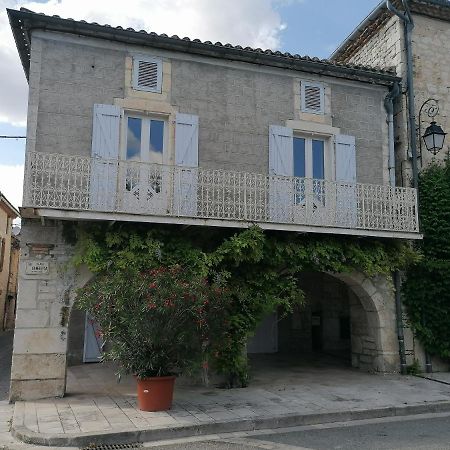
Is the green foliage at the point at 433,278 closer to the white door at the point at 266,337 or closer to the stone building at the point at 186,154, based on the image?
the stone building at the point at 186,154

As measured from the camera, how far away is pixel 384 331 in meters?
10.4

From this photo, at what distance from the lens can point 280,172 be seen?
998 cm

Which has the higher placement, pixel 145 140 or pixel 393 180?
pixel 145 140

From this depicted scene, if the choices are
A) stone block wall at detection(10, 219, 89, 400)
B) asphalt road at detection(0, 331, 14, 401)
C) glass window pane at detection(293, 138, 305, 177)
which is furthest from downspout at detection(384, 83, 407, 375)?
asphalt road at detection(0, 331, 14, 401)

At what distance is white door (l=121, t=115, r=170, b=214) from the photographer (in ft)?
28.4

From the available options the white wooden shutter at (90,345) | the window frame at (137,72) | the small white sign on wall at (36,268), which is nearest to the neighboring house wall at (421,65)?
the window frame at (137,72)

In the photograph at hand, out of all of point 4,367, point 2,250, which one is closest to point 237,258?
point 4,367

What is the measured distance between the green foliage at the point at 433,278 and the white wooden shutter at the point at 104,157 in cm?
657

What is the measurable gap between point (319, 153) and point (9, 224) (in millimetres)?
20843

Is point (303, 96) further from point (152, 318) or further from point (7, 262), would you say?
point (7, 262)

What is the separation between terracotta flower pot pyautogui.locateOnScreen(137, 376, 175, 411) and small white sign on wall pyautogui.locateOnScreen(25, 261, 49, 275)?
2778mm

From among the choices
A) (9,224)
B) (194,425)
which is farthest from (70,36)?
(9,224)

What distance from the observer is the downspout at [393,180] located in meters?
10.4

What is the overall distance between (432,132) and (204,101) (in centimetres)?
515
